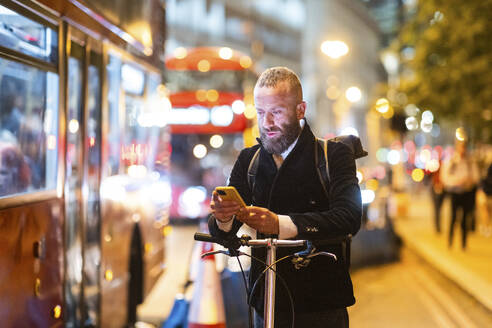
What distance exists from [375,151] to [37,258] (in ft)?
58.3

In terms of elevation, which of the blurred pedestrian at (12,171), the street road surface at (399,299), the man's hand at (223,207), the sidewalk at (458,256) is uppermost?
the blurred pedestrian at (12,171)

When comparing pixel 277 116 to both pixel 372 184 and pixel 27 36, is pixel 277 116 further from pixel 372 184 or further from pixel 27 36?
pixel 372 184

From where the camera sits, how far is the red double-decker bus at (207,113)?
51.5 ft

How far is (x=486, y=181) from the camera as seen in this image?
12203 mm

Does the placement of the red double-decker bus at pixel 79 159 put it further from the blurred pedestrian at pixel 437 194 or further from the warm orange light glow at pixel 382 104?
the blurred pedestrian at pixel 437 194

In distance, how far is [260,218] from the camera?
2.65m

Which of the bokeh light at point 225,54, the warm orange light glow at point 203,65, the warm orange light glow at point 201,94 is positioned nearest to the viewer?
the warm orange light glow at point 201,94

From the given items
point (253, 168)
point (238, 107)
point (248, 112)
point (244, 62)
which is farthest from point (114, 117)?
point (244, 62)

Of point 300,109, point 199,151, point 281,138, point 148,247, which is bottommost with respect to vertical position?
point 148,247

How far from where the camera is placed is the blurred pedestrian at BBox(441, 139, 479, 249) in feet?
38.1

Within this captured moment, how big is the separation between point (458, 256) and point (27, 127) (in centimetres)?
869

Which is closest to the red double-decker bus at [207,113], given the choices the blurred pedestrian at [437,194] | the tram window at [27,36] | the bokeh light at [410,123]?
the bokeh light at [410,123]

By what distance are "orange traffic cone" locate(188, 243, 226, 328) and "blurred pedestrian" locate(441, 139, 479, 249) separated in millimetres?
7494

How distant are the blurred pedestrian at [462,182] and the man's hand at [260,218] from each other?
377 inches
